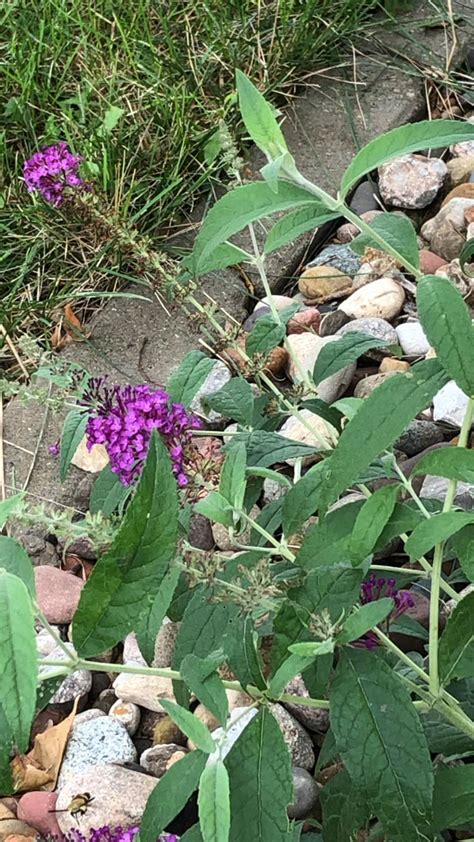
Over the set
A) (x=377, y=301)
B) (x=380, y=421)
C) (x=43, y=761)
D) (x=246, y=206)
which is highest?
(x=246, y=206)

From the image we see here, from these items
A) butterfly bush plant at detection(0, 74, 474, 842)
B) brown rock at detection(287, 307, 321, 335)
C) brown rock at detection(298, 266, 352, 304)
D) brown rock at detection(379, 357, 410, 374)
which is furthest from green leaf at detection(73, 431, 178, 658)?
brown rock at detection(298, 266, 352, 304)

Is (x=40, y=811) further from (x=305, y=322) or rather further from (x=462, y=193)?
(x=462, y=193)

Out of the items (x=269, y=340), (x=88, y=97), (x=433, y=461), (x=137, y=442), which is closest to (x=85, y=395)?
(x=137, y=442)

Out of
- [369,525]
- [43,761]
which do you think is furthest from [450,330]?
[43,761]

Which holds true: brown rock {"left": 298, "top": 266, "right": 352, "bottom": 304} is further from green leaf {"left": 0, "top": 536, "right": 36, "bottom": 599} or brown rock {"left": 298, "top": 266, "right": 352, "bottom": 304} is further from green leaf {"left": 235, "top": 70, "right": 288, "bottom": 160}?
green leaf {"left": 0, "top": 536, "right": 36, "bottom": 599}

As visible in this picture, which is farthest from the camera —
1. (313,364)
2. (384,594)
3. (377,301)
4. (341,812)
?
(377,301)

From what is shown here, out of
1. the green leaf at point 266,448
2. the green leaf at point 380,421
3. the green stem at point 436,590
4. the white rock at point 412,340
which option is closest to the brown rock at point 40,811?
the green leaf at point 266,448

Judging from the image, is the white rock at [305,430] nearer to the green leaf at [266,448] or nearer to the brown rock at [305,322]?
the brown rock at [305,322]
